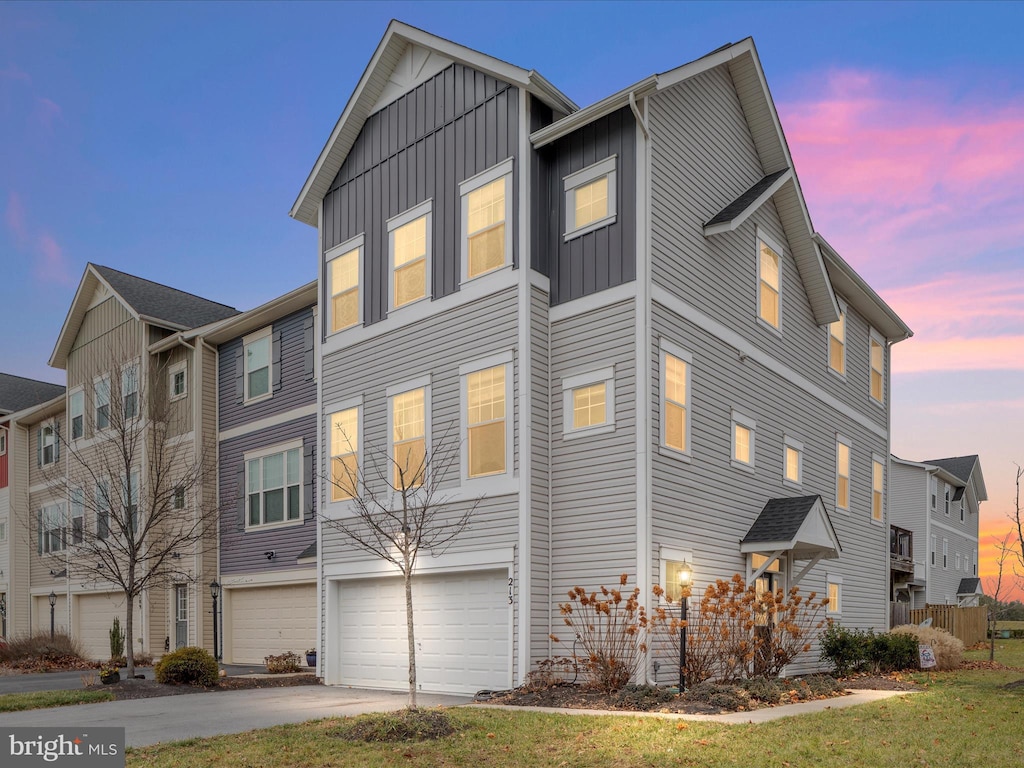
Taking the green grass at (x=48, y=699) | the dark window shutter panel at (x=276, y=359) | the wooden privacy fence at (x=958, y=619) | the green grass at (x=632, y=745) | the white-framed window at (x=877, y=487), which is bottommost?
the wooden privacy fence at (x=958, y=619)

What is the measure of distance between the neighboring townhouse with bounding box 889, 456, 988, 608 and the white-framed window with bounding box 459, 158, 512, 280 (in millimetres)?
28591

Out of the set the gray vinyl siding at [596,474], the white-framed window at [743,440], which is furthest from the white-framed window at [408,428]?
the white-framed window at [743,440]

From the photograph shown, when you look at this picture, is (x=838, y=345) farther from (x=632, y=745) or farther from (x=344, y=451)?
(x=632, y=745)

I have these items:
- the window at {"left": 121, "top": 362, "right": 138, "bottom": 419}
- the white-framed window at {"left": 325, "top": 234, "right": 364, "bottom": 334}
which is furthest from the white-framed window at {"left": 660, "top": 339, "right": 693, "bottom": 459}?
the window at {"left": 121, "top": 362, "right": 138, "bottom": 419}

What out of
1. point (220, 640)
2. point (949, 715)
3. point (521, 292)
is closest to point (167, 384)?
point (220, 640)

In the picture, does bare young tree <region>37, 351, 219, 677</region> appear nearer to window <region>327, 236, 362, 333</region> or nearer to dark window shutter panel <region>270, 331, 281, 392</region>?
dark window shutter panel <region>270, 331, 281, 392</region>

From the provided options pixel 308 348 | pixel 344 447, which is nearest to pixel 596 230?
pixel 344 447

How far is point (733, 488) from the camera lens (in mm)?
17062

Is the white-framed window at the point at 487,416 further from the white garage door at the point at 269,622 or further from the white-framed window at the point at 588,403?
the white garage door at the point at 269,622

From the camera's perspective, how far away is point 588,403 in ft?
49.8

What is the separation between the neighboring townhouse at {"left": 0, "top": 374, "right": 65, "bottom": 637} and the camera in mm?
34781

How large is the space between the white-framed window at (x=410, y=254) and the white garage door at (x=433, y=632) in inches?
206

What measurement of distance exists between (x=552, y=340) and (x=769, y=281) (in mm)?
6142

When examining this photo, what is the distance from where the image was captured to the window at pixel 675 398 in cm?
1497
